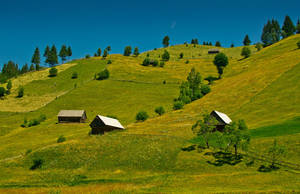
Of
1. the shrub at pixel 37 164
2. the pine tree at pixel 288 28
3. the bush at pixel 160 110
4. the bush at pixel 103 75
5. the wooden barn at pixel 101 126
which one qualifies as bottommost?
the shrub at pixel 37 164

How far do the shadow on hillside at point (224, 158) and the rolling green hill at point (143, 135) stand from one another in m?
0.98

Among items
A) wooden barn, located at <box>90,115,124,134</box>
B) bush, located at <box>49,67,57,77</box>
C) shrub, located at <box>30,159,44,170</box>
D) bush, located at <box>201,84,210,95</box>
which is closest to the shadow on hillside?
wooden barn, located at <box>90,115,124,134</box>

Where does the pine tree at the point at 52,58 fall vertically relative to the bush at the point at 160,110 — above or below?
above

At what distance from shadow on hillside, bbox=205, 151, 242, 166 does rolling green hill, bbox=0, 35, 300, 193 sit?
3.20ft

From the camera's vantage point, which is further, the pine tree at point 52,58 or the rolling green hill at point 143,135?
the pine tree at point 52,58

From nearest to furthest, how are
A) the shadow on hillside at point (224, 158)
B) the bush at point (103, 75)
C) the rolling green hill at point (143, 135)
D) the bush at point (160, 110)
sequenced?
the rolling green hill at point (143, 135) < the shadow on hillside at point (224, 158) < the bush at point (160, 110) < the bush at point (103, 75)

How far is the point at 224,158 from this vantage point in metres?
48.9

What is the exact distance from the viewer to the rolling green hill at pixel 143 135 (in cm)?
3853

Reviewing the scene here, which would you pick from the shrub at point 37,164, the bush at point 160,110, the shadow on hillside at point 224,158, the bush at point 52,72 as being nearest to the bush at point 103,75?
the bush at point 52,72

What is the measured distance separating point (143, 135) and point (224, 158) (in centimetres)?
2316

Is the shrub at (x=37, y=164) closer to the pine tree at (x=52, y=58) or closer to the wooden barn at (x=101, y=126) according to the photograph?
the wooden barn at (x=101, y=126)

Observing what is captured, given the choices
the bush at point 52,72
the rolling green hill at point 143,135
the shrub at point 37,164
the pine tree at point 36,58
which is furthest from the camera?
the pine tree at point 36,58

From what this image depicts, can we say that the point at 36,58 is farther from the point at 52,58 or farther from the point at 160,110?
the point at 160,110

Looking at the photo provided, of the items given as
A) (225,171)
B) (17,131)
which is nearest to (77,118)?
(17,131)
